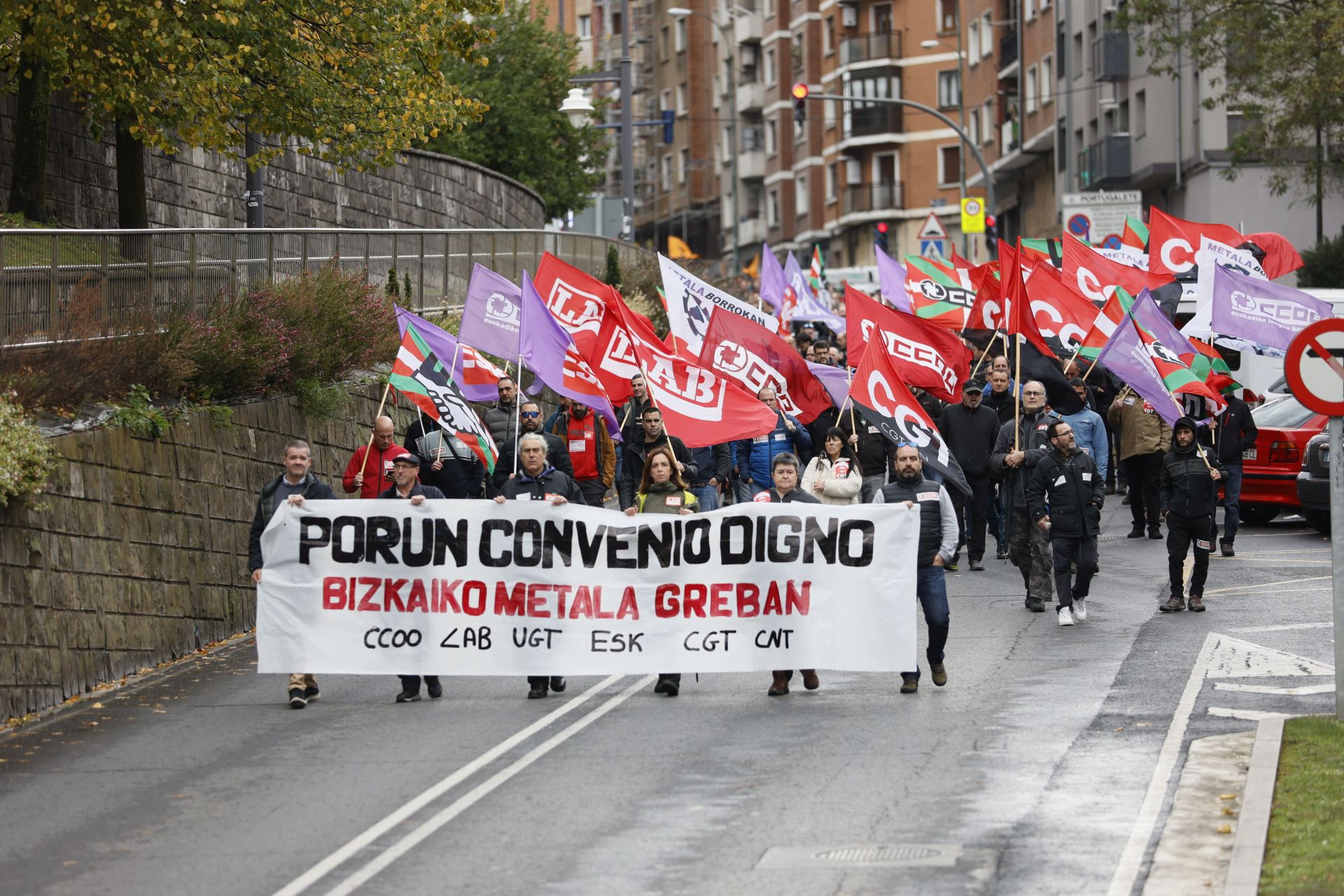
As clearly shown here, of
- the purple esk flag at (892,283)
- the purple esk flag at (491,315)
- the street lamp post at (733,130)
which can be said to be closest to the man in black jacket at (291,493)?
the purple esk flag at (491,315)

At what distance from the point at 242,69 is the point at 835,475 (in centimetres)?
824

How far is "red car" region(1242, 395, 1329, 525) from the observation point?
75.0 feet

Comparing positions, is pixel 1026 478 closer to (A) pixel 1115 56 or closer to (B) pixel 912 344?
(B) pixel 912 344

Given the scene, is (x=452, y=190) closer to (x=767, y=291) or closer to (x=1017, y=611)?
(x=767, y=291)

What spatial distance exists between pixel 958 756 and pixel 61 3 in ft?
37.2

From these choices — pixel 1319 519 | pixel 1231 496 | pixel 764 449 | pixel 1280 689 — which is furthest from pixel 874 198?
pixel 1280 689

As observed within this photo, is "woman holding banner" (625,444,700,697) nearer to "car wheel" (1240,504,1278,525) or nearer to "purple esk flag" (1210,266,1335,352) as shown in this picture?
"purple esk flag" (1210,266,1335,352)

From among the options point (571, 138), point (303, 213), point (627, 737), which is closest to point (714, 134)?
point (571, 138)

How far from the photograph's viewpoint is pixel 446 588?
14156mm

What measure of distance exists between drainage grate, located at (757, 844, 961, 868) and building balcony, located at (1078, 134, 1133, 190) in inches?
1940

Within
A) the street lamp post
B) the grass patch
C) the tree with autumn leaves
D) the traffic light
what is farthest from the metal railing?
the street lamp post

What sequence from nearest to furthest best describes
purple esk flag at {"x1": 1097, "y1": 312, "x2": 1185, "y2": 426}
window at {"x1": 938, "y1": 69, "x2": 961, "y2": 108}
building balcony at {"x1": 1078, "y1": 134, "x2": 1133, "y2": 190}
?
purple esk flag at {"x1": 1097, "y1": 312, "x2": 1185, "y2": 426}, building balcony at {"x1": 1078, "y1": 134, "x2": 1133, "y2": 190}, window at {"x1": 938, "y1": 69, "x2": 961, "y2": 108}

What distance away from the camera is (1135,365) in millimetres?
19156

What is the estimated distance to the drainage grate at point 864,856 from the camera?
9180mm
